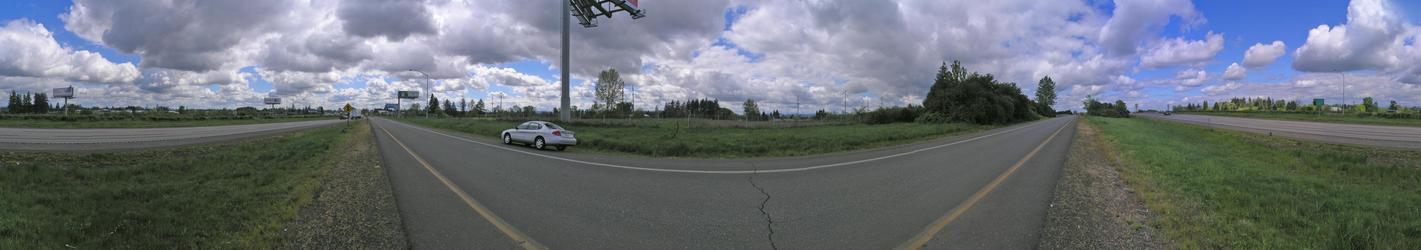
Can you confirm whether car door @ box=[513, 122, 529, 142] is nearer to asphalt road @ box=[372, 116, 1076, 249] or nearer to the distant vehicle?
the distant vehicle

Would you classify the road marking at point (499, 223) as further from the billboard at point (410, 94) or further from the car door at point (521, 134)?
the billboard at point (410, 94)

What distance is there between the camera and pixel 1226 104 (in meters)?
167

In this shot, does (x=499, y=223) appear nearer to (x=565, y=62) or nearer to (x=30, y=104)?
(x=565, y=62)

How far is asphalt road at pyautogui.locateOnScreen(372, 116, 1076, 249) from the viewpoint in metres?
4.74

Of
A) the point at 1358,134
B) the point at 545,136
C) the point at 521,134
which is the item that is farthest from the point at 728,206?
the point at 1358,134

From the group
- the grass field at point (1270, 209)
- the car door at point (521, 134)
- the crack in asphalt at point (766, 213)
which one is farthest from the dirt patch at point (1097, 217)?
the car door at point (521, 134)

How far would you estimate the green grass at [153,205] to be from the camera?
469 cm

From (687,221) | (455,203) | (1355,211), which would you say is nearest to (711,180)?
(687,221)

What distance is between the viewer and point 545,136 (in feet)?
59.7

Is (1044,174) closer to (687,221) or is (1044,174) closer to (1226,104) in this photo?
(687,221)

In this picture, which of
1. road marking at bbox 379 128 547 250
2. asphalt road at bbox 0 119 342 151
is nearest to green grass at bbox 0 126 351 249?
road marking at bbox 379 128 547 250

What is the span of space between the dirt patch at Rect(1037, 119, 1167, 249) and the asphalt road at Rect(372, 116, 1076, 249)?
20 cm

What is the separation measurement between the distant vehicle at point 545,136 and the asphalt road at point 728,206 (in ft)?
23.2

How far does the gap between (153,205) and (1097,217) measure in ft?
35.4
